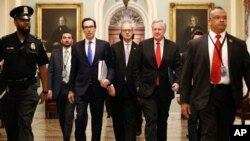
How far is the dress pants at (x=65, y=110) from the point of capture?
744 centimetres

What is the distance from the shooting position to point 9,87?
6062mm

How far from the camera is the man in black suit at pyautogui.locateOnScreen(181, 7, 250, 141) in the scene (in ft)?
16.4

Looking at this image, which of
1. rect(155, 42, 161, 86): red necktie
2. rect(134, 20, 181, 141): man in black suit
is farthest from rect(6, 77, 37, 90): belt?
rect(155, 42, 161, 86): red necktie

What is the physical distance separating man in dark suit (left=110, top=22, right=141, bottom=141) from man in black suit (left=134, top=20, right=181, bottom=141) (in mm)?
241

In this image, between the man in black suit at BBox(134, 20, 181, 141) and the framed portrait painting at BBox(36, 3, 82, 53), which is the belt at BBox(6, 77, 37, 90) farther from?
the framed portrait painting at BBox(36, 3, 82, 53)

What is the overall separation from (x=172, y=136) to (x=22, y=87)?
441cm

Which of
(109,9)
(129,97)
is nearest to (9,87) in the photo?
(129,97)

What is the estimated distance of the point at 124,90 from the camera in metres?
7.02

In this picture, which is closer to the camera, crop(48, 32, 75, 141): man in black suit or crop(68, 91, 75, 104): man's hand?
crop(68, 91, 75, 104): man's hand

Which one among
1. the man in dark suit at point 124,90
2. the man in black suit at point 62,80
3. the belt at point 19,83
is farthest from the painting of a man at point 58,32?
the belt at point 19,83

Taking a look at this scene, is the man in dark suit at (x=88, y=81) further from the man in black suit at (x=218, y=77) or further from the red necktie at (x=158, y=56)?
the man in black suit at (x=218, y=77)

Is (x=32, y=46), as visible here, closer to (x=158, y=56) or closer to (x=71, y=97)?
(x=71, y=97)

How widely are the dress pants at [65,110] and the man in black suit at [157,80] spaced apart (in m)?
1.29

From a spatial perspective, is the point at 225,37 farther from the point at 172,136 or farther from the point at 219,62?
the point at 172,136
